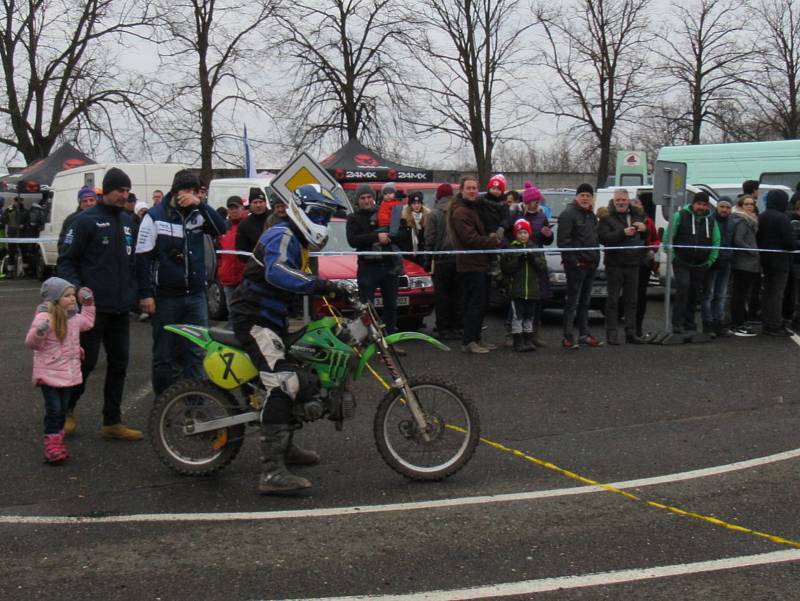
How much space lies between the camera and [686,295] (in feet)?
40.9

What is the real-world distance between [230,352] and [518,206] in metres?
A: 7.38

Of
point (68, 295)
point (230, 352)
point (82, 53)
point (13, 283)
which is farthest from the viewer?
point (82, 53)

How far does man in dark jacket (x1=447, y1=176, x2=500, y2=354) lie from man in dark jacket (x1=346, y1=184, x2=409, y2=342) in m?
0.79

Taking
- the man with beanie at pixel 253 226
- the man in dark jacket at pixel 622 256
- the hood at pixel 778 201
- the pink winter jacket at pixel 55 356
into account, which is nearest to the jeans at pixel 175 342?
the pink winter jacket at pixel 55 356

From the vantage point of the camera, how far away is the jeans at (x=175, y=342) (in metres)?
7.61

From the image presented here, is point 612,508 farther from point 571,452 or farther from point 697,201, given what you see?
point 697,201

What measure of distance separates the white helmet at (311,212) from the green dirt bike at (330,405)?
0.53 metres

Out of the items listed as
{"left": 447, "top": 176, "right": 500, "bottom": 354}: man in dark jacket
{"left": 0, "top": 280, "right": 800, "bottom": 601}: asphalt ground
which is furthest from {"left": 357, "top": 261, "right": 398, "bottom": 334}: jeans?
{"left": 0, "top": 280, "right": 800, "bottom": 601}: asphalt ground

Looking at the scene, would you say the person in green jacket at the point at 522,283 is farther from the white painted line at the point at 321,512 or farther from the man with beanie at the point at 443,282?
the white painted line at the point at 321,512

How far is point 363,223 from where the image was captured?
37.4 feet

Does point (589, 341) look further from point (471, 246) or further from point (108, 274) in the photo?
point (108, 274)

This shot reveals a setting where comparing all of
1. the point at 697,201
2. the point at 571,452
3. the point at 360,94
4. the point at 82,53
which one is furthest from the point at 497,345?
the point at 82,53

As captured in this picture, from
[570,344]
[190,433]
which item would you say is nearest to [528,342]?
[570,344]

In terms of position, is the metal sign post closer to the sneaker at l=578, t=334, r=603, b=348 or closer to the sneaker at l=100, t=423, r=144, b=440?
the sneaker at l=578, t=334, r=603, b=348
